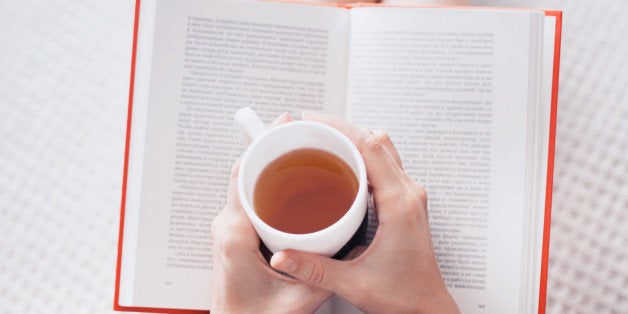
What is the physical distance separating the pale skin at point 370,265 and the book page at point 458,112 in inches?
3.2

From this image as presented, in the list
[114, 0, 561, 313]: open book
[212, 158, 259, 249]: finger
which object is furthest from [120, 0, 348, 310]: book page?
[212, 158, 259, 249]: finger

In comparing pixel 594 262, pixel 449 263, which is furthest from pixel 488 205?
pixel 594 262

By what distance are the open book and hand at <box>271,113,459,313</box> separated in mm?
97

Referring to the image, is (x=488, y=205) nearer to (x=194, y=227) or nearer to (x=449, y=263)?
(x=449, y=263)

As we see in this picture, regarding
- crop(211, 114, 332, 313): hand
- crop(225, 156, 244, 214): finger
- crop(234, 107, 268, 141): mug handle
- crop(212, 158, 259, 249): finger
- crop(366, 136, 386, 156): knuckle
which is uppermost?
crop(234, 107, 268, 141): mug handle

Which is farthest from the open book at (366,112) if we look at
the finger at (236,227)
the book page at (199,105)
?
Result: the finger at (236,227)

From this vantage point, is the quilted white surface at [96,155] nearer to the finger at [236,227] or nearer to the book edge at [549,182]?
the book edge at [549,182]

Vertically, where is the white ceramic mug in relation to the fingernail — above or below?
above

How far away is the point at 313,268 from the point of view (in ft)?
1.41

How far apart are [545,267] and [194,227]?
338 millimetres

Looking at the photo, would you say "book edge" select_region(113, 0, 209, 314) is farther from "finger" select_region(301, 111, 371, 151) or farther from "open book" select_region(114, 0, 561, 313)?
"finger" select_region(301, 111, 371, 151)

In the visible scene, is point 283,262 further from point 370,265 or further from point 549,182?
point 549,182

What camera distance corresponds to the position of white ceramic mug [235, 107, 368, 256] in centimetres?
40

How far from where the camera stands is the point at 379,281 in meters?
0.47
